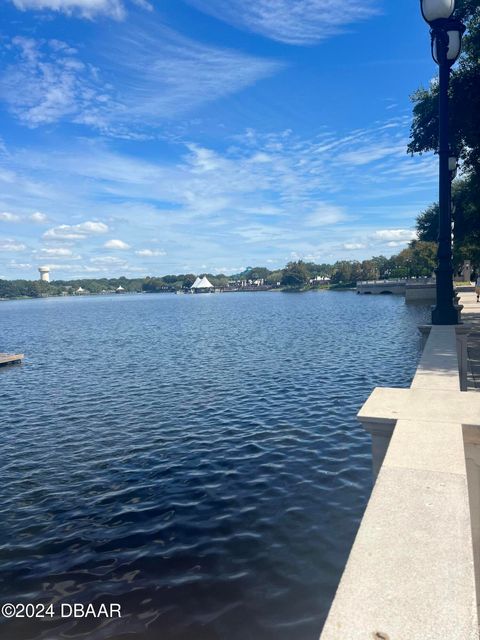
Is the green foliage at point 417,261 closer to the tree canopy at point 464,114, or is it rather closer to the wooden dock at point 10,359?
the tree canopy at point 464,114

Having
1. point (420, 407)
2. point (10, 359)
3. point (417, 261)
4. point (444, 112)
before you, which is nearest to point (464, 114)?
point (444, 112)

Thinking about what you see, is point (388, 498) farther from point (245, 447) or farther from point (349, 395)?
point (349, 395)

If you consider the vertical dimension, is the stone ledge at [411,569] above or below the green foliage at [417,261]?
below

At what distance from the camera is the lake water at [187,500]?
6844mm

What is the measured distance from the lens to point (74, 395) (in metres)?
21.7

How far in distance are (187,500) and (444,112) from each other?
12001 millimetres

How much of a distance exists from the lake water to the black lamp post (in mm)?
4635

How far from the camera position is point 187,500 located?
1025 centimetres

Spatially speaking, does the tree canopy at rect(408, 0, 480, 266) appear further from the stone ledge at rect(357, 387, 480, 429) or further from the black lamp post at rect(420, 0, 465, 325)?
the stone ledge at rect(357, 387, 480, 429)

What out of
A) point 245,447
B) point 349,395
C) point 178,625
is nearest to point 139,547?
point 178,625

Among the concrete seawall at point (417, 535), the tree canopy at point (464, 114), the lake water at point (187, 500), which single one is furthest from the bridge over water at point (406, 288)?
the concrete seawall at point (417, 535)

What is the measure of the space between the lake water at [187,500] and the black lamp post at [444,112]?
4.64 metres

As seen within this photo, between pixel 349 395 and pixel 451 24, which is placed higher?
pixel 451 24

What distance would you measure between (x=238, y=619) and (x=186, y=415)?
420 inches
